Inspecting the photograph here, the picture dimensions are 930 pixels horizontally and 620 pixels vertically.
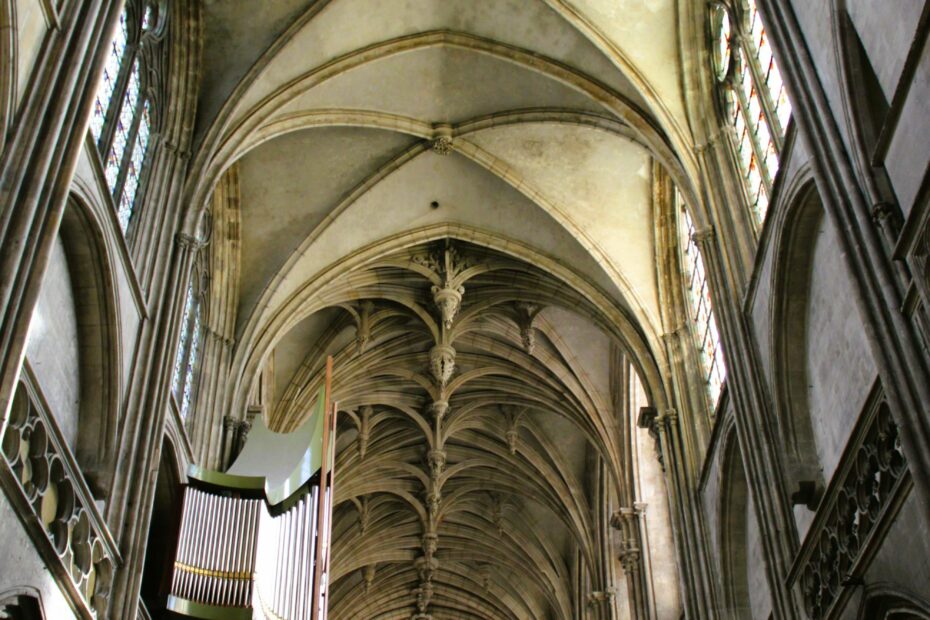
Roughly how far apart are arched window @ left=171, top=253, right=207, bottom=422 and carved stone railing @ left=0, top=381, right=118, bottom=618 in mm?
4528

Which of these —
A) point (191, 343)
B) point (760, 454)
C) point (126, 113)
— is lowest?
point (760, 454)

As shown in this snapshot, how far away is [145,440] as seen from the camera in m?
11.8

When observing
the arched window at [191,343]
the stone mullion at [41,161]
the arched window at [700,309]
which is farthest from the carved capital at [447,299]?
the stone mullion at [41,161]

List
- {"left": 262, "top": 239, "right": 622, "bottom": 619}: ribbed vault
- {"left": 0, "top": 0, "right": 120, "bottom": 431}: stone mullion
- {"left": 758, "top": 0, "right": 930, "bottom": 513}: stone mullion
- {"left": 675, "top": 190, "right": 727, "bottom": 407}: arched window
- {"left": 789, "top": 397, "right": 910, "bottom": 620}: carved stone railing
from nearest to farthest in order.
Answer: {"left": 758, "top": 0, "right": 930, "bottom": 513}: stone mullion, {"left": 0, "top": 0, "right": 120, "bottom": 431}: stone mullion, {"left": 789, "top": 397, "right": 910, "bottom": 620}: carved stone railing, {"left": 675, "top": 190, "right": 727, "bottom": 407}: arched window, {"left": 262, "top": 239, "right": 622, "bottom": 619}: ribbed vault

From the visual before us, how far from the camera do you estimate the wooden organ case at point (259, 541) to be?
41.1 ft

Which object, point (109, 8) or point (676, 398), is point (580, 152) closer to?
point (676, 398)

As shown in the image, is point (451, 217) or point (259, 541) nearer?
point (259, 541)

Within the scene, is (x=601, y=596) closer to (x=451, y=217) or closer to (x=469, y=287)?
(x=469, y=287)

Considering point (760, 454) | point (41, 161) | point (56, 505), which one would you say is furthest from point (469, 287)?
point (41, 161)

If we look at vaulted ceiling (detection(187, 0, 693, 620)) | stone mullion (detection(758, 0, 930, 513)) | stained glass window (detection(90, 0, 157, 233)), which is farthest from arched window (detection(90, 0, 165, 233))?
stone mullion (detection(758, 0, 930, 513))

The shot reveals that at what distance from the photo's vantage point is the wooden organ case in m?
12.5

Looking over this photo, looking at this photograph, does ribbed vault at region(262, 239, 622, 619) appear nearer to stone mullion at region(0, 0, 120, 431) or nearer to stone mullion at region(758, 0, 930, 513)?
stone mullion at region(758, 0, 930, 513)

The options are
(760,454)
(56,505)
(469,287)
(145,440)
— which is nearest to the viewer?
(56,505)

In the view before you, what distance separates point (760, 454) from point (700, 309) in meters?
5.18
